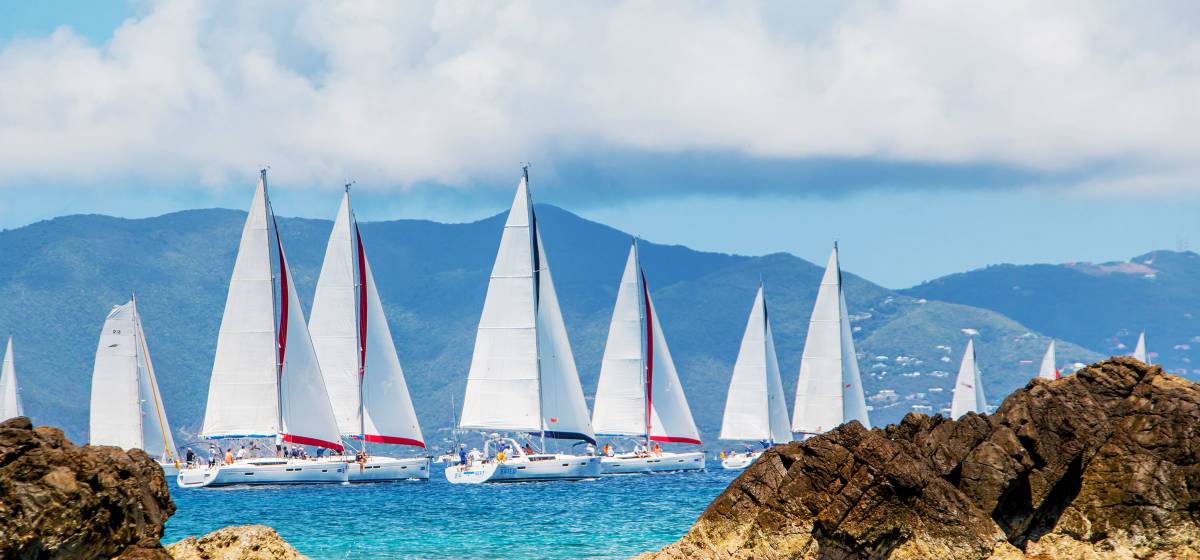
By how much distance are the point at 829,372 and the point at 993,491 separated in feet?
176

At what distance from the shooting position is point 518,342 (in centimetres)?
6159

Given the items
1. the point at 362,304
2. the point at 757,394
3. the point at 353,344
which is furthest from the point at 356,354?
the point at 757,394

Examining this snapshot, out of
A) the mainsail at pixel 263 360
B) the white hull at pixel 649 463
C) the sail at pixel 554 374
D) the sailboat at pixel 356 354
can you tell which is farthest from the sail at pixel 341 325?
the white hull at pixel 649 463

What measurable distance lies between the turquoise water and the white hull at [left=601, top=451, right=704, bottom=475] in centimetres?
712

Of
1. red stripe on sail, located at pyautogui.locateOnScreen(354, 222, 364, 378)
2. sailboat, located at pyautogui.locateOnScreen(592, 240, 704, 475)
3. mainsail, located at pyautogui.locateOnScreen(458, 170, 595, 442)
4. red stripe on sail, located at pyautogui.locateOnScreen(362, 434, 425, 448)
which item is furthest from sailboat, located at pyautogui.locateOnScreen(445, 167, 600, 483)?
sailboat, located at pyautogui.locateOnScreen(592, 240, 704, 475)

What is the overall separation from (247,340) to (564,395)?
43.8 feet

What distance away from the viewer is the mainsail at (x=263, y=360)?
58.3 m

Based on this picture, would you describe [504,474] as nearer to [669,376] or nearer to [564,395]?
[564,395]

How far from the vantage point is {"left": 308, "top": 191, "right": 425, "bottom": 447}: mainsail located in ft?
207

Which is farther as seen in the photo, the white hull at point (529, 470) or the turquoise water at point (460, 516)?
the white hull at point (529, 470)

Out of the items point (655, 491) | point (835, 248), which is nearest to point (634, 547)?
point (655, 491)

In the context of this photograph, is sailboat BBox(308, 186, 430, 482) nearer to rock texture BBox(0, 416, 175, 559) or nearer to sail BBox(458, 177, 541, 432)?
sail BBox(458, 177, 541, 432)

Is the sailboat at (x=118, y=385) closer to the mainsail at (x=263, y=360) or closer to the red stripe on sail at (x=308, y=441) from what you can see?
the mainsail at (x=263, y=360)

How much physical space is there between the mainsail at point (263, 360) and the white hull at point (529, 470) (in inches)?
256
